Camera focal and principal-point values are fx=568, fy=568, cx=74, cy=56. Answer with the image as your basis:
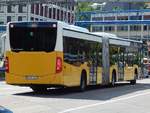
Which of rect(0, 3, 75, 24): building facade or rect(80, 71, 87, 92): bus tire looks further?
rect(0, 3, 75, 24): building facade

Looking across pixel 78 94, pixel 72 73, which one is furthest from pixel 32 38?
pixel 78 94

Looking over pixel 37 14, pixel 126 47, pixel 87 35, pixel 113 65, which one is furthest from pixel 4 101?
pixel 37 14

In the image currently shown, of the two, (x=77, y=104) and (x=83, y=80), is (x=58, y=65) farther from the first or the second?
(x=77, y=104)

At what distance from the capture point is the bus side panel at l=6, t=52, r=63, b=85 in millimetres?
21078

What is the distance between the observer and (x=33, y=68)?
21250 mm

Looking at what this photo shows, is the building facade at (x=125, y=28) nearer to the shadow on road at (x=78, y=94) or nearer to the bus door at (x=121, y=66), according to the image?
the bus door at (x=121, y=66)

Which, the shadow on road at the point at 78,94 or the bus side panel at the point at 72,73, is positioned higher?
the bus side panel at the point at 72,73

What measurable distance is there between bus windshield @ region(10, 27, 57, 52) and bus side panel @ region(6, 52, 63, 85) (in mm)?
226

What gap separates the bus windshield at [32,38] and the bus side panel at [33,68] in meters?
0.23

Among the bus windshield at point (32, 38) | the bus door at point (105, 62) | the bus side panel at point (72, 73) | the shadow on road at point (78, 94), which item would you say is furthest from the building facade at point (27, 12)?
the bus windshield at point (32, 38)

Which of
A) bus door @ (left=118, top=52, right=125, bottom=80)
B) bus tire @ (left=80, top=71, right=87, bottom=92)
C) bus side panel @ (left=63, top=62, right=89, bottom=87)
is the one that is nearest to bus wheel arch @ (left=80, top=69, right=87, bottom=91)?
bus tire @ (left=80, top=71, right=87, bottom=92)

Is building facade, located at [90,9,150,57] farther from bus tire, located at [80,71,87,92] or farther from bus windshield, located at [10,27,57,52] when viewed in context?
bus windshield, located at [10,27,57,52]

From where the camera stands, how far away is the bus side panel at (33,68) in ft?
69.2

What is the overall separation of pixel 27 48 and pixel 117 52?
367 inches
